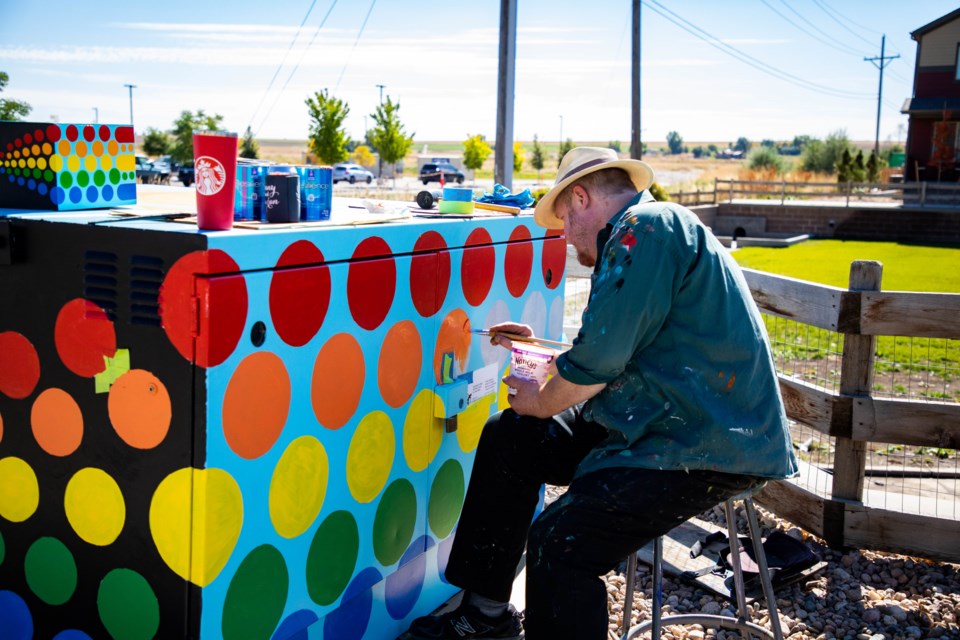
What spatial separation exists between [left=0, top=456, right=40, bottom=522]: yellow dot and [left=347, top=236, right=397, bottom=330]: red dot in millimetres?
978

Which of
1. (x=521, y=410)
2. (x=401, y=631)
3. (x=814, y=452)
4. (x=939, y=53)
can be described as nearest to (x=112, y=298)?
(x=521, y=410)

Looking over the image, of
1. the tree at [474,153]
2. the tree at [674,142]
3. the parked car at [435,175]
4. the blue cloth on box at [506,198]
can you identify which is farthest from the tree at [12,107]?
the tree at [674,142]

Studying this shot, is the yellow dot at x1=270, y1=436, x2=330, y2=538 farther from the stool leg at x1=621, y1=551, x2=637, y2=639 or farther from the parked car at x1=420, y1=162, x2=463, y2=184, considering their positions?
the parked car at x1=420, y1=162, x2=463, y2=184

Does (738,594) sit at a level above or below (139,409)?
below

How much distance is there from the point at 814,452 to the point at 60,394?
489cm

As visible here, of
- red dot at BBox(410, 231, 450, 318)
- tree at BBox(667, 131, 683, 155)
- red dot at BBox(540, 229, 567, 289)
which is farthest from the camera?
tree at BBox(667, 131, 683, 155)

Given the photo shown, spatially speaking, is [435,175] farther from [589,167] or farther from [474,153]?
[589,167]

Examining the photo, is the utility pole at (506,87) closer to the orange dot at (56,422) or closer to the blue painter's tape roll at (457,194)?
the blue painter's tape roll at (457,194)

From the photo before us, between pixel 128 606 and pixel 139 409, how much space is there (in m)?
0.53

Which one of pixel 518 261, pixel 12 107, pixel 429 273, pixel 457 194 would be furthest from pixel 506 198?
pixel 12 107

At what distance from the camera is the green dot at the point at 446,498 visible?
327 centimetres

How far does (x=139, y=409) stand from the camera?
2.15 metres

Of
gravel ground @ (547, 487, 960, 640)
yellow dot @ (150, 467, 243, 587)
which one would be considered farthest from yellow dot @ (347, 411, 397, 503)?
gravel ground @ (547, 487, 960, 640)

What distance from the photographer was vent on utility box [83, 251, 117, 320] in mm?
2133
